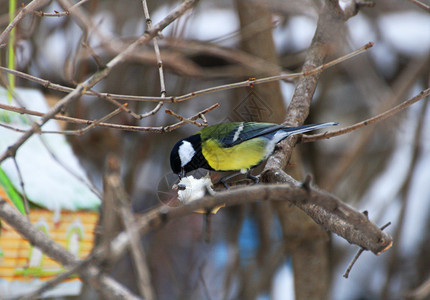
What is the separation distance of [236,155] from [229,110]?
645mm

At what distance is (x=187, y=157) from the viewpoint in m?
1.26

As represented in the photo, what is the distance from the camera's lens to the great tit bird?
1.23m

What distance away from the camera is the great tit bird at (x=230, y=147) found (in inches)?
48.6

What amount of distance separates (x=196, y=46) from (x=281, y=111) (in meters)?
0.44

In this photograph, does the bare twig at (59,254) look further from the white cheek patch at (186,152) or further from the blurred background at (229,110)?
the blurred background at (229,110)

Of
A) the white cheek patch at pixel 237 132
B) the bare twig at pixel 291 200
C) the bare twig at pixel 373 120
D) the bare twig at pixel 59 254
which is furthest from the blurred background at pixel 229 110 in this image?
the bare twig at pixel 59 254

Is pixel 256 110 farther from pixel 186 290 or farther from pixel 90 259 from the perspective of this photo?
pixel 186 290

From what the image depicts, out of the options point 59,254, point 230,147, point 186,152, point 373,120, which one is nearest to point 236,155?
point 230,147

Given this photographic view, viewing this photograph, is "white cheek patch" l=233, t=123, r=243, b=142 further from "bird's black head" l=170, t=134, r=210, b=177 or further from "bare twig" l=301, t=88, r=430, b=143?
"bare twig" l=301, t=88, r=430, b=143

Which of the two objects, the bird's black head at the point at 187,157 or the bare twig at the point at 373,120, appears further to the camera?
the bird's black head at the point at 187,157

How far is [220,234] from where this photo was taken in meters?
2.62

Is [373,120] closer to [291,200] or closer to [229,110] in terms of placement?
[291,200]

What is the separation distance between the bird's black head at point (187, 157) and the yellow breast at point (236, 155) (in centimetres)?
2

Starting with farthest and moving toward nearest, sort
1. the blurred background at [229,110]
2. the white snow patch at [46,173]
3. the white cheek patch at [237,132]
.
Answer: the blurred background at [229,110] → the white cheek patch at [237,132] → the white snow patch at [46,173]
